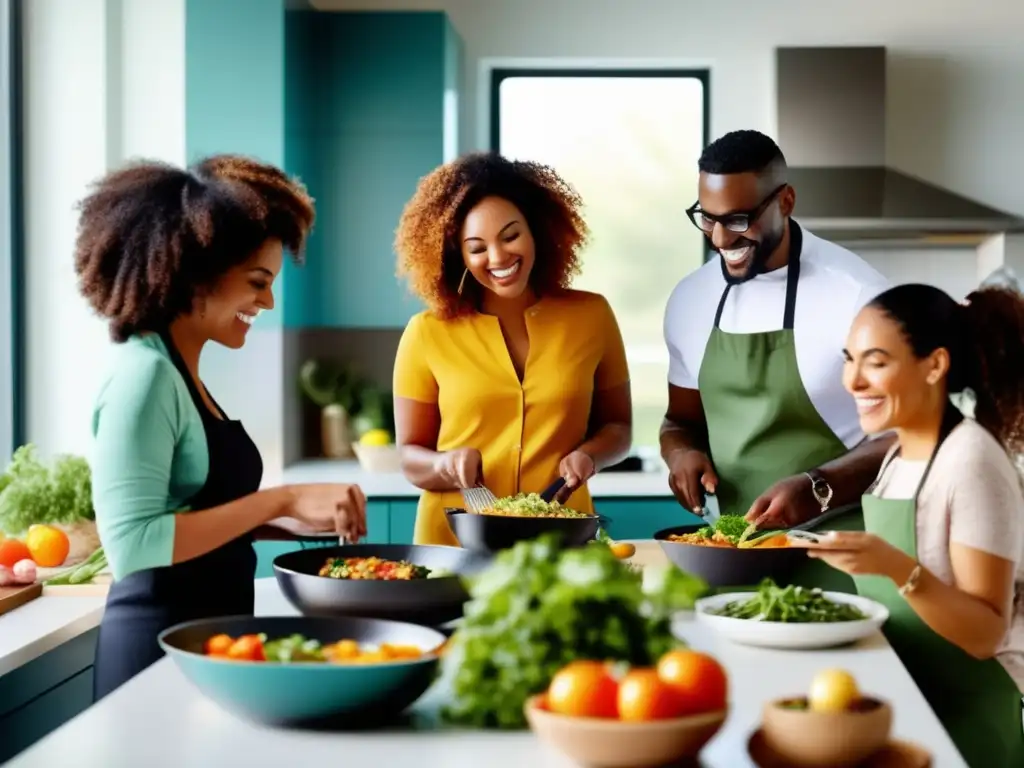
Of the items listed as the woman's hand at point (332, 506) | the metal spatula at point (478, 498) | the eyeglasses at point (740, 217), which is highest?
the eyeglasses at point (740, 217)

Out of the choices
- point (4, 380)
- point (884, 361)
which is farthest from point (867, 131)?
point (4, 380)

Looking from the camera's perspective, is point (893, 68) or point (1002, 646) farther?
point (893, 68)

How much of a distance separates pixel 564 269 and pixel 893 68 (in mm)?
2296

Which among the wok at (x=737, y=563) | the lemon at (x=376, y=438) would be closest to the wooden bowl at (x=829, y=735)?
the wok at (x=737, y=563)

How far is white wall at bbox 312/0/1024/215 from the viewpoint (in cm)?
473

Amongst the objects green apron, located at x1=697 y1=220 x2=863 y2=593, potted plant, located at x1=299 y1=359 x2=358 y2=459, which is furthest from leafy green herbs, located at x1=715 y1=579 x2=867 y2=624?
potted plant, located at x1=299 y1=359 x2=358 y2=459

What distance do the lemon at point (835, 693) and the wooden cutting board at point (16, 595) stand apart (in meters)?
1.76

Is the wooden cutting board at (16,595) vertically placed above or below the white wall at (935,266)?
below

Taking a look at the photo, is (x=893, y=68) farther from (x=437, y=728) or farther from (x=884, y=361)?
(x=437, y=728)

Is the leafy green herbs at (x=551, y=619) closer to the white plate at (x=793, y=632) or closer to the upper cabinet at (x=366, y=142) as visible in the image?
the white plate at (x=793, y=632)

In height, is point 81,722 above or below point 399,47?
below

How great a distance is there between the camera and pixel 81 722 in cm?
146

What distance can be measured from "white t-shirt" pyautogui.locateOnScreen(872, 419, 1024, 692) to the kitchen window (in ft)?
9.40

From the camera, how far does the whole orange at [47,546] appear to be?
296 cm
